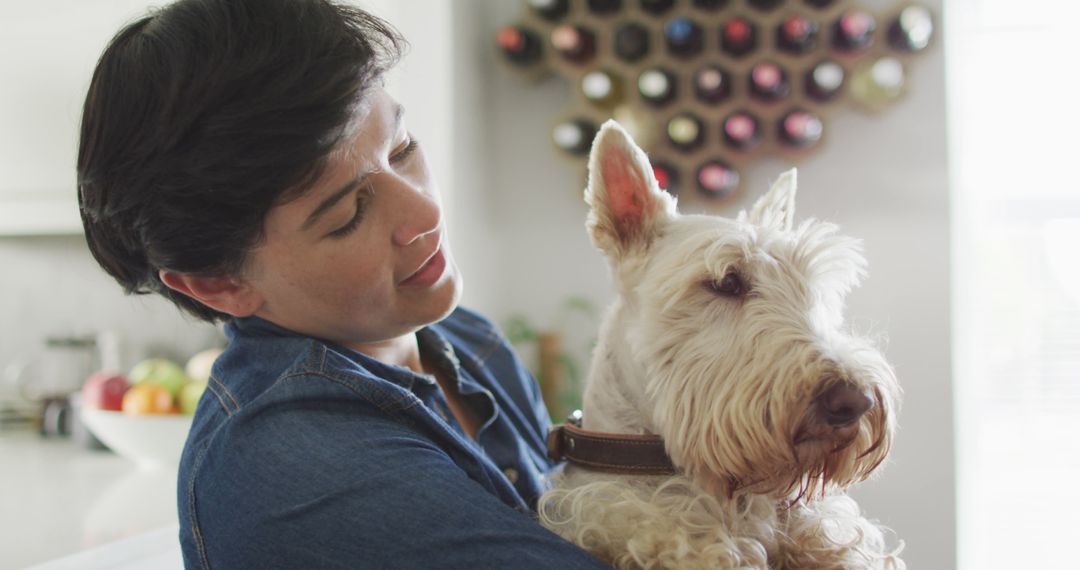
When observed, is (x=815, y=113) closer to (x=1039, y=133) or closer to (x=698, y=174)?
(x=698, y=174)

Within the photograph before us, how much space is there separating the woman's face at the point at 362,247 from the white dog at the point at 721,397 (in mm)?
259

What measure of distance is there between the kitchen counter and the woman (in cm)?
57

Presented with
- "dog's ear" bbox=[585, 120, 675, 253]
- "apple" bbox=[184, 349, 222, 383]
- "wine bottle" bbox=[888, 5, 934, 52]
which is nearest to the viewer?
"dog's ear" bbox=[585, 120, 675, 253]

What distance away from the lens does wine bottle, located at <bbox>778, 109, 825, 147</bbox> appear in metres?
2.97

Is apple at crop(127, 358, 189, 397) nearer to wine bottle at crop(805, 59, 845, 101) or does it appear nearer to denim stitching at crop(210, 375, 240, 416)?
denim stitching at crop(210, 375, 240, 416)

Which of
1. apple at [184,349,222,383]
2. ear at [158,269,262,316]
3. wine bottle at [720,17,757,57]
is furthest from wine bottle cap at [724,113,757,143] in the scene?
ear at [158,269,262,316]

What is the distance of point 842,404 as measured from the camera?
0.89 meters

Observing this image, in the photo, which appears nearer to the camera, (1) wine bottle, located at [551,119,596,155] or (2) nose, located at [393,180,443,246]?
(2) nose, located at [393,180,443,246]

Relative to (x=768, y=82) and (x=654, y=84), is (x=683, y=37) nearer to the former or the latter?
(x=654, y=84)

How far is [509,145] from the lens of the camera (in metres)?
3.50

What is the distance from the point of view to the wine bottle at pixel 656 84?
305 cm

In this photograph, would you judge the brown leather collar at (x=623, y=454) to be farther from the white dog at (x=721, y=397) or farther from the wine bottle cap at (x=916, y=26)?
the wine bottle cap at (x=916, y=26)

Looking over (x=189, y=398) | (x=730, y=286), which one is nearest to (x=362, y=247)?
(x=730, y=286)

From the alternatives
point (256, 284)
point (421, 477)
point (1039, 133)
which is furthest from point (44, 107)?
point (1039, 133)
